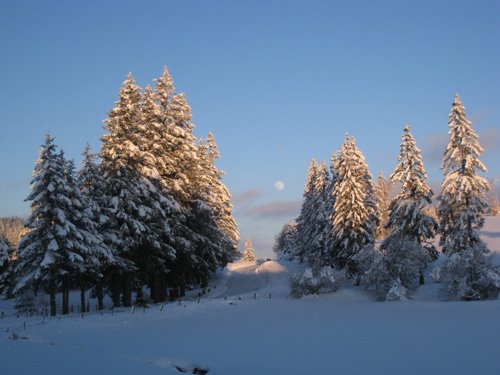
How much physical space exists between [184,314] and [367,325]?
446 inches

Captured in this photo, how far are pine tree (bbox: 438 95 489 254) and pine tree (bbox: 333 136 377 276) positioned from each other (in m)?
7.02

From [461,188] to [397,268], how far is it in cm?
834

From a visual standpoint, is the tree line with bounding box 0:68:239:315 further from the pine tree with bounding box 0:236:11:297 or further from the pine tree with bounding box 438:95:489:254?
the pine tree with bounding box 0:236:11:297

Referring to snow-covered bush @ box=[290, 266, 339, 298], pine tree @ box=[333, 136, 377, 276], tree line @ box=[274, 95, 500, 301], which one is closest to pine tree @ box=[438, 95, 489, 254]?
tree line @ box=[274, 95, 500, 301]

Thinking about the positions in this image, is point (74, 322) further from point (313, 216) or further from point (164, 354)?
point (313, 216)

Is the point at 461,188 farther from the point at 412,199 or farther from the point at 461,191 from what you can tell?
the point at 412,199

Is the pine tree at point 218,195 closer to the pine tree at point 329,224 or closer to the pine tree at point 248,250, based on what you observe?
the pine tree at point 329,224

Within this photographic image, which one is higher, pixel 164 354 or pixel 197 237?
pixel 197 237

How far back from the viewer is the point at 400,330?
20672 mm

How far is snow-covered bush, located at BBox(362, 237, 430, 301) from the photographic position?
32875mm

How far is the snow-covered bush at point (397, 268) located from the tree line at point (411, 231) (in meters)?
0.07

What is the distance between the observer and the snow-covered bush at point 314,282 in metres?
36.7

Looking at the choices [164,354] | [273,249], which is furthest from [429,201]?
[273,249]

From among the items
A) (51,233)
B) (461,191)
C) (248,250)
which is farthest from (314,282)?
(248,250)
